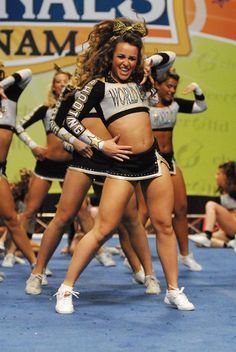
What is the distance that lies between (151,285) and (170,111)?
60.6 inches

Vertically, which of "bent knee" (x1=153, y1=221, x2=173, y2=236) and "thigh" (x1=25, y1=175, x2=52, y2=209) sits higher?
"bent knee" (x1=153, y1=221, x2=173, y2=236)

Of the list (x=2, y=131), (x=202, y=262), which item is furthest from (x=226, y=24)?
(x=2, y=131)

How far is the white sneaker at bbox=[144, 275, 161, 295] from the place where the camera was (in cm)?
513

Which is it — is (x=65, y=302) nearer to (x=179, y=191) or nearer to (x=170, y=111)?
(x=179, y=191)

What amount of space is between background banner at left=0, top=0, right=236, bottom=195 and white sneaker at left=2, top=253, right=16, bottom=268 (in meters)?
2.03

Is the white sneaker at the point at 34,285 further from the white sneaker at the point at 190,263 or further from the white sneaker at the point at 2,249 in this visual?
the white sneaker at the point at 2,249

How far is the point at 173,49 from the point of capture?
28.3ft

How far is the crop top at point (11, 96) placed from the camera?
5.48 meters

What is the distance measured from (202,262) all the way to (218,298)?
6.33 feet

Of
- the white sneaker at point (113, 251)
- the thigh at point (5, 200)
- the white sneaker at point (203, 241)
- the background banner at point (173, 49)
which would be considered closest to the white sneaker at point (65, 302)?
the thigh at point (5, 200)

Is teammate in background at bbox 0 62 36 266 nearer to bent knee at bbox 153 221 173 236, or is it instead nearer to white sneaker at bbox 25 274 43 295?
white sneaker at bbox 25 274 43 295

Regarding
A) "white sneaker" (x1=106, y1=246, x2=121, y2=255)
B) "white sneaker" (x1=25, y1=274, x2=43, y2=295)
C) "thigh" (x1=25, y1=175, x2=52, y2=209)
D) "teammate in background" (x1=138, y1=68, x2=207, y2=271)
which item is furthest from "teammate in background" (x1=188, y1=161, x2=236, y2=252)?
"white sneaker" (x1=25, y1=274, x2=43, y2=295)

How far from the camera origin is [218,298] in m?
5.04

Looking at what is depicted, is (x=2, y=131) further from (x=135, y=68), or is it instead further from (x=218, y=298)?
(x=218, y=298)
